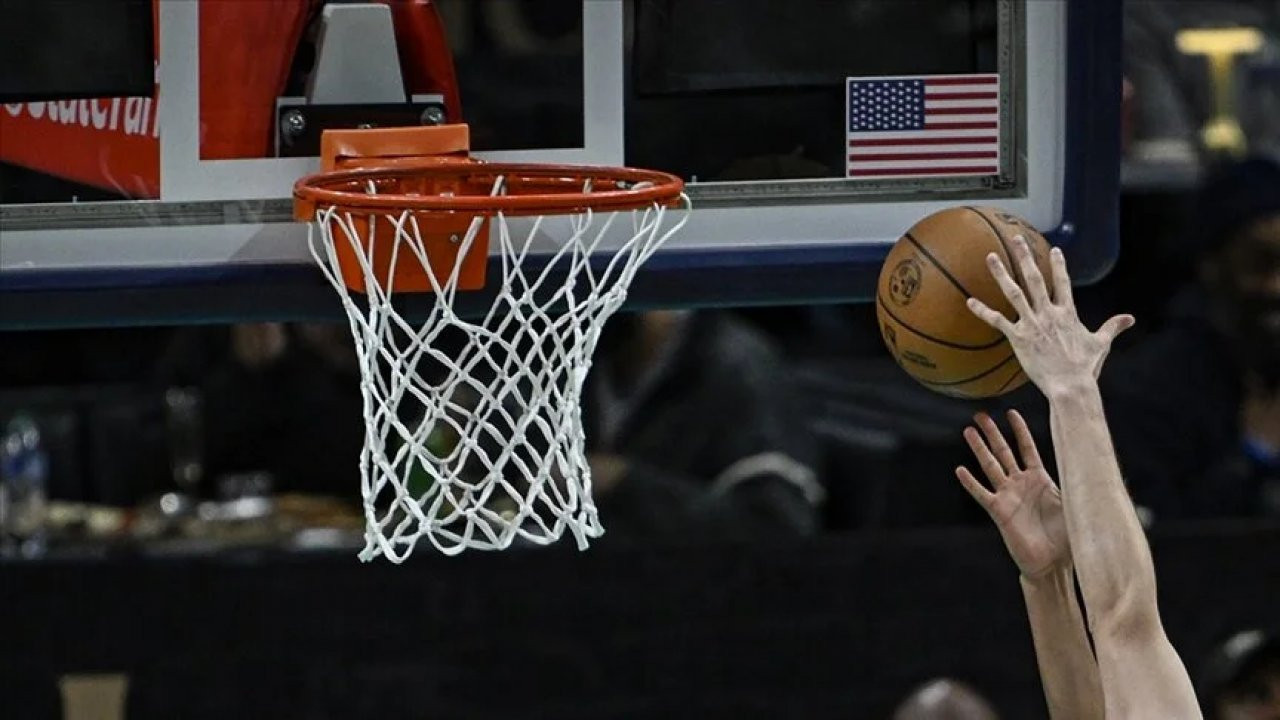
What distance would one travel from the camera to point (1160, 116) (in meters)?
8.29

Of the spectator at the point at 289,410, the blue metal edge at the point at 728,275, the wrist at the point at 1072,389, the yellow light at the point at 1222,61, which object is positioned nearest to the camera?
the wrist at the point at 1072,389

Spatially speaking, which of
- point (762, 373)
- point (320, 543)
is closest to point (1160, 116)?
point (762, 373)

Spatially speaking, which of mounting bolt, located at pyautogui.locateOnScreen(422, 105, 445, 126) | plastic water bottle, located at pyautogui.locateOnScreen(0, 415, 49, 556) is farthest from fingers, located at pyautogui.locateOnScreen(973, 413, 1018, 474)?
plastic water bottle, located at pyautogui.locateOnScreen(0, 415, 49, 556)

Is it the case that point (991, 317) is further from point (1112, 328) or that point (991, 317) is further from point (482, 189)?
point (482, 189)

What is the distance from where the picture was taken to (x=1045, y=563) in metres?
3.40

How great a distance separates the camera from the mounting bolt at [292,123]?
139 inches

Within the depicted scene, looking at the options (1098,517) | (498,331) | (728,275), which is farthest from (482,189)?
(1098,517)

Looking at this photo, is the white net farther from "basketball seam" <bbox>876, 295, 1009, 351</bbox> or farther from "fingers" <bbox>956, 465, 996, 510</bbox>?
"fingers" <bbox>956, 465, 996, 510</bbox>

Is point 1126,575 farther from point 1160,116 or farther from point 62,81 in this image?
point 1160,116

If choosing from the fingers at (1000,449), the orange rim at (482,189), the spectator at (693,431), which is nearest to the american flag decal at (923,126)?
the orange rim at (482,189)

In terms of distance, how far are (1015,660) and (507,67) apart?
2505 mm

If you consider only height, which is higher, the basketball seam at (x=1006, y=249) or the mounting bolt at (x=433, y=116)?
the mounting bolt at (x=433, y=116)

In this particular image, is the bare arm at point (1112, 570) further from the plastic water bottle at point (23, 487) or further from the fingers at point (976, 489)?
the plastic water bottle at point (23, 487)

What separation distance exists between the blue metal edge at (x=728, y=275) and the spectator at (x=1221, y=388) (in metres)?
2.47
